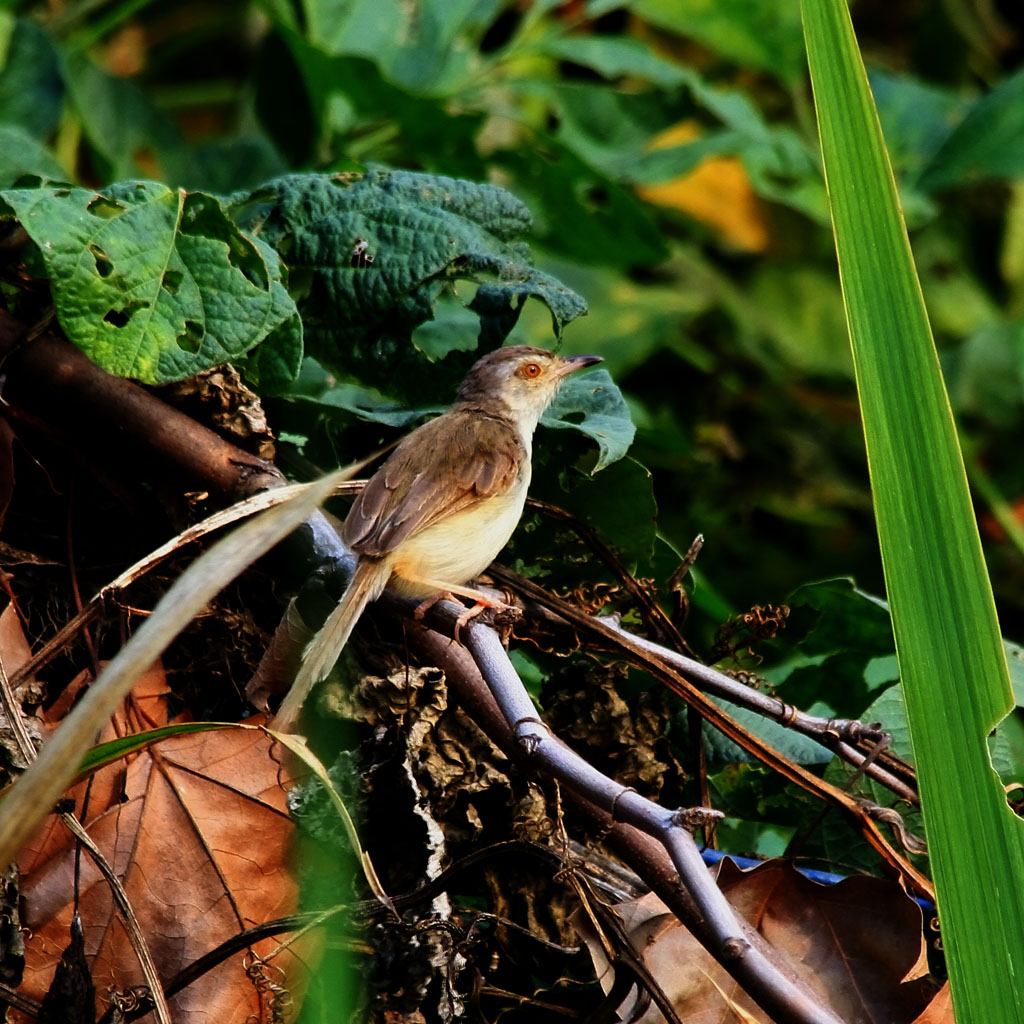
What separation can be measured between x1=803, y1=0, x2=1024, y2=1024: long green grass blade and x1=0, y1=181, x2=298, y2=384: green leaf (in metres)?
1.09

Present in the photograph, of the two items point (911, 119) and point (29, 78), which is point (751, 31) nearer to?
point (911, 119)

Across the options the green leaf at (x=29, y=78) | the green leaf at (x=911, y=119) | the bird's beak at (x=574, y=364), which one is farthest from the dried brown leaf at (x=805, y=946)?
the green leaf at (x=911, y=119)

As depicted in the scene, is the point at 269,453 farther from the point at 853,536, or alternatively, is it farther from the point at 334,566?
the point at 853,536

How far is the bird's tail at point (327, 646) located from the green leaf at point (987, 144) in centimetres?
342

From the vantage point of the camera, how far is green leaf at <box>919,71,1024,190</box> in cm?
461

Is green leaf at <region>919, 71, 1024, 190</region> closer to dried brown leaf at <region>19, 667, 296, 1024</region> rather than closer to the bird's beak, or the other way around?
the bird's beak

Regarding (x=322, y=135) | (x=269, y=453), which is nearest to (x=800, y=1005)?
(x=269, y=453)

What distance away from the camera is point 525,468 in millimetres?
2707

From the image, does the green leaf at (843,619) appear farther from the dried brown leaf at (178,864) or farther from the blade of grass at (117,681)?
the blade of grass at (117,681)

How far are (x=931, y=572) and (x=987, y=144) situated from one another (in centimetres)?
379

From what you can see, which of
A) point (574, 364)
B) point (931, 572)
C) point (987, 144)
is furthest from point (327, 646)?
point (987, 144)

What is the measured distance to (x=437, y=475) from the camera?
2756 mm

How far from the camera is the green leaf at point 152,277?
2.18 meters

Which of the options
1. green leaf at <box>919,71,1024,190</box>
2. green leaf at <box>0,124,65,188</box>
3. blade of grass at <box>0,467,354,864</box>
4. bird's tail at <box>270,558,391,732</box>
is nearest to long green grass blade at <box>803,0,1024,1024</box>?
blade of grass at <box>0,467,354,864</box>
